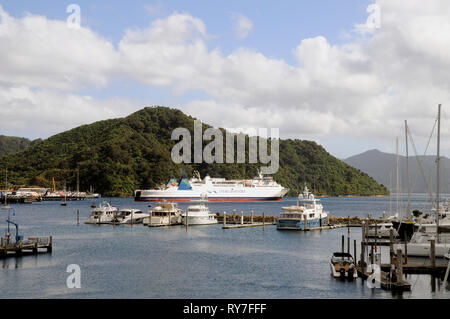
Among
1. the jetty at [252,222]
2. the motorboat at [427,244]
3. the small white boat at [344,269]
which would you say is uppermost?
the motorboat at [427,244]

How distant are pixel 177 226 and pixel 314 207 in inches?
843

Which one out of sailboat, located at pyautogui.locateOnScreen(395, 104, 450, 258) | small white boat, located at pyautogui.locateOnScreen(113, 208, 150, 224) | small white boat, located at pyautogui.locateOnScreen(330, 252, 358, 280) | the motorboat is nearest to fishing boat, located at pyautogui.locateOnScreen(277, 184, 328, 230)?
small white boat, located at pyautogui.locateOnScreen(113, 208, 150, 224)

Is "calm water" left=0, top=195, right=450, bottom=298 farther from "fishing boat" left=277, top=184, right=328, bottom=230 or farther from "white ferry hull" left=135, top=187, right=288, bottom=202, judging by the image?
"white ferry hull" left=135, top=187, right=288, bottom=202

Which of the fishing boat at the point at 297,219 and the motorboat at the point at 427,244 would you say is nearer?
the motorboat at the point at 427,244

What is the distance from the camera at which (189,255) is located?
47375mm

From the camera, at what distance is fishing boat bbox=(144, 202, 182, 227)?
73188 millimetres

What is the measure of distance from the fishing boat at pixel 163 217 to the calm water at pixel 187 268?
26.6 ft

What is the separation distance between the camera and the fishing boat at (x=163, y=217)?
240ft

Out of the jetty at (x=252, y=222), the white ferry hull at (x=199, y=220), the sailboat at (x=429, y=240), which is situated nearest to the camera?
the sailboat at (x=429, y=240)

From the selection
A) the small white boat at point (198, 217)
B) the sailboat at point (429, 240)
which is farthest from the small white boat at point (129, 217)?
the sailboat at point (429, 240)

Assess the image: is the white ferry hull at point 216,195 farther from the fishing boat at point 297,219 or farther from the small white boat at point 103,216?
the fishing boat at point 297,219

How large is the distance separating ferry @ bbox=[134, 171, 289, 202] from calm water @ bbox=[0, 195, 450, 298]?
10288 cm
